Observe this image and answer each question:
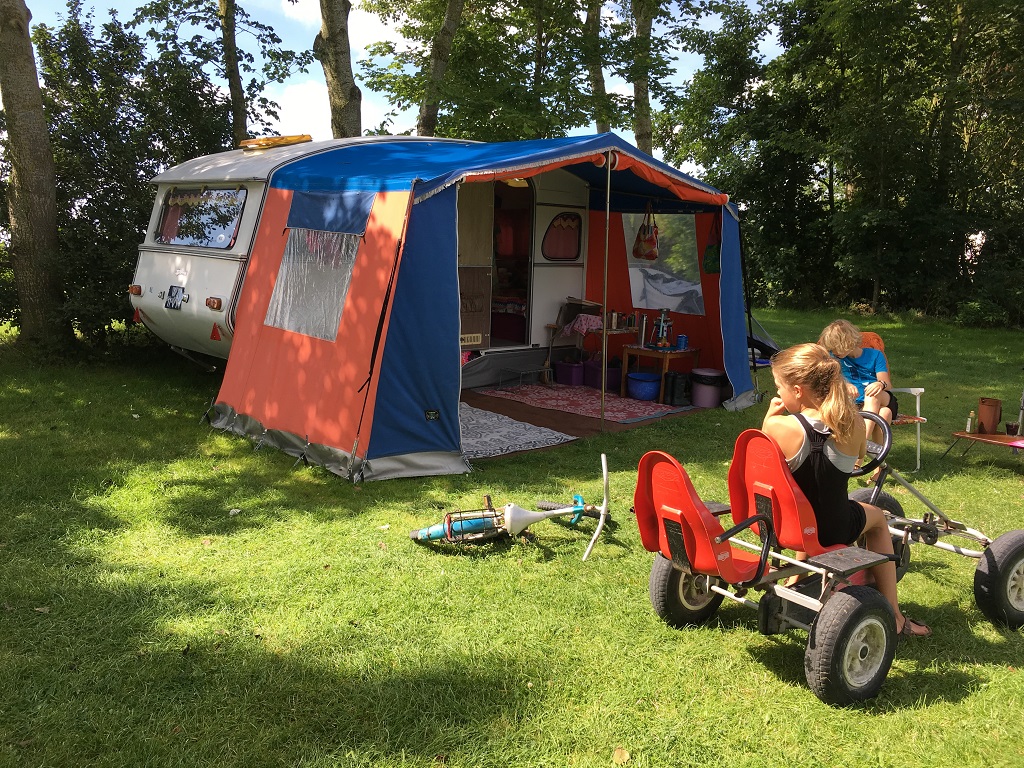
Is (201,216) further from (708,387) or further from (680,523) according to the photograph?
(680,523)

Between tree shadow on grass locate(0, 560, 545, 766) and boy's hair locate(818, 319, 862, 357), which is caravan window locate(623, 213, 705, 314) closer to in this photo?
boy's hair locate(818, 319, 862, 357)

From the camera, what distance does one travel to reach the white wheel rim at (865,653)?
2803 mm

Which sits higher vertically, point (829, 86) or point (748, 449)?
point (829, 86)

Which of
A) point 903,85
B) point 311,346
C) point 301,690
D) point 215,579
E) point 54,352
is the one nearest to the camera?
point 301,690

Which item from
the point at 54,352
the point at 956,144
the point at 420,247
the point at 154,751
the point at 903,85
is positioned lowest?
the point at 154,751

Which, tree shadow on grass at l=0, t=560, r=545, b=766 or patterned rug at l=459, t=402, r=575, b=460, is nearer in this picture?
tree shadow on grass at l=0, t=560, r=545, b=766

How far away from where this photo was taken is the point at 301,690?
2.89m

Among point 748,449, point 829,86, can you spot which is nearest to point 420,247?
point 748,449

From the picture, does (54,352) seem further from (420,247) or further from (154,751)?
(154,751)

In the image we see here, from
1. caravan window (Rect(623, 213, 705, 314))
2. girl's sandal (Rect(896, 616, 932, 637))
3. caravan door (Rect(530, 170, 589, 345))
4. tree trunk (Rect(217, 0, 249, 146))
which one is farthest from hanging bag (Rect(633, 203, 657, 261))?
girl's sandal (Rect(896, 616, 932, 637))

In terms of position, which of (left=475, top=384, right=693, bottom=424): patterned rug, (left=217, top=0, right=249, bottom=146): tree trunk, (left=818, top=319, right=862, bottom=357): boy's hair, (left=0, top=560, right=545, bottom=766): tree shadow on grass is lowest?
(left=0, top=560, right=545, bottom=766): tree shadow on grass

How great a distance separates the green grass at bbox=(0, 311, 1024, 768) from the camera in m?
2.64

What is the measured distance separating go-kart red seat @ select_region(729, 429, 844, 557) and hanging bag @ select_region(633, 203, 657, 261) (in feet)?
20.0

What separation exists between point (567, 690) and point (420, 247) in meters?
3.21
